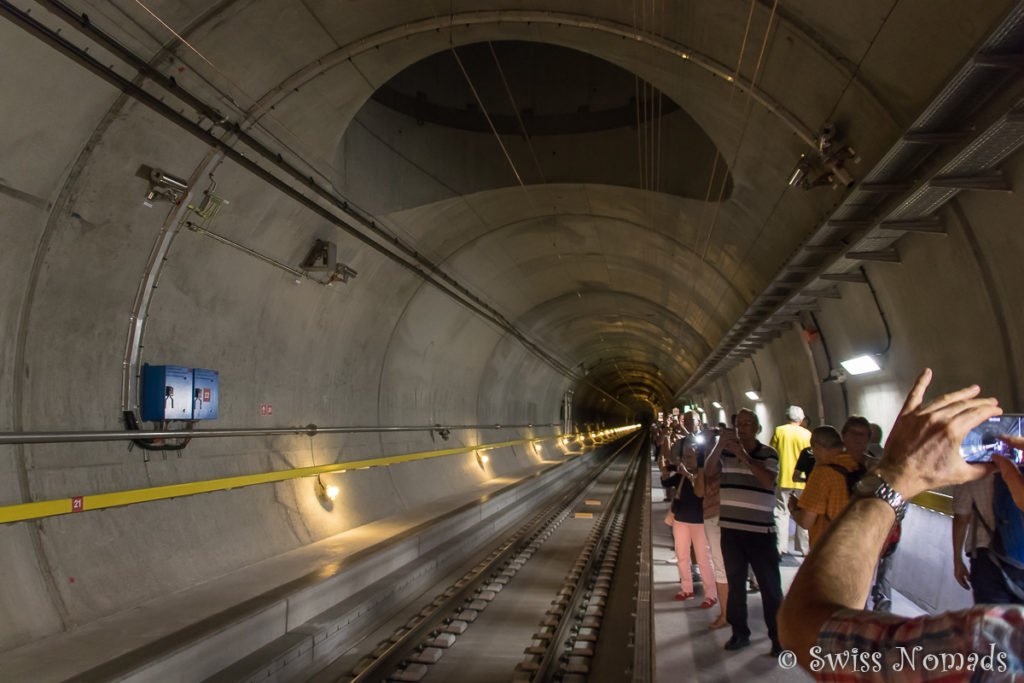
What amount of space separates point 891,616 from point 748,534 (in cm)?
434

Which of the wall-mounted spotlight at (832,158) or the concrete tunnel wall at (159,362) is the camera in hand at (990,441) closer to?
the wall-mounted spotlight at (832,158)

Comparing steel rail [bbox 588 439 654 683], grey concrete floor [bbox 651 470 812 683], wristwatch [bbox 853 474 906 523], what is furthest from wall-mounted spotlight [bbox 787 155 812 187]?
wristwatch [bbox 853 474 906 523]

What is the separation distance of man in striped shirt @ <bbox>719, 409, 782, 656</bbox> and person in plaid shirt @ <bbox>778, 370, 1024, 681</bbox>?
3879mm

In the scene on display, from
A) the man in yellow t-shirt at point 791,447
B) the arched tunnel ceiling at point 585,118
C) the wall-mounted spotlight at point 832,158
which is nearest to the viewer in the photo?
the arched tunnel ceiling at point 585,118

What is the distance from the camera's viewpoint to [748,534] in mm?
5109

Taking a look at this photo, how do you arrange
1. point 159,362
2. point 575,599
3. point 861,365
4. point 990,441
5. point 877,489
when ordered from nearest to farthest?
1. point 877,489
2. point 990,441
3. point 159,362
4. point 575,599
5. point 861,365

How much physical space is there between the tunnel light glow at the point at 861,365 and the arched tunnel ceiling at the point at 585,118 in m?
1.60

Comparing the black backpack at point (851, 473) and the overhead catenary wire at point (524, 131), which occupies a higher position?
the overhead catenary wire at point (524, 131)

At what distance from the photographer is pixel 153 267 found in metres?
6.28

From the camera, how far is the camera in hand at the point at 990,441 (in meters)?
3.43

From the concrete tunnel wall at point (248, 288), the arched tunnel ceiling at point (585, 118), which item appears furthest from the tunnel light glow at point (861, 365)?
the arched tunnel ceiling at point (585, 118)

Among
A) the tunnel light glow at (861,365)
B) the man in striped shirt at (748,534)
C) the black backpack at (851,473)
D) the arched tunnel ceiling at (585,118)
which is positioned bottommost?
the man in striped shirt at (748,534)

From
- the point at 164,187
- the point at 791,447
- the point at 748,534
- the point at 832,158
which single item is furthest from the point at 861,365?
the point at 164,187

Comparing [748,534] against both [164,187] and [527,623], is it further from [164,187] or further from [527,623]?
[164,187]
